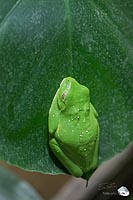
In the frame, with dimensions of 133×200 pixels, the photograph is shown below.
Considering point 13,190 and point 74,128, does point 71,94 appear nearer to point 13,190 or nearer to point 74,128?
point 74,128

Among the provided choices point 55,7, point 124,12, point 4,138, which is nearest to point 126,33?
point 124,12

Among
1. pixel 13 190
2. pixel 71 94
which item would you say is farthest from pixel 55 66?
pixel 13 190

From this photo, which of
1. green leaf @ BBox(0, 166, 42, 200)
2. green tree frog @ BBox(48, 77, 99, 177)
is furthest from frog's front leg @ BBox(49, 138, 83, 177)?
green leaf @ BBox(0, 166, 42, 200)

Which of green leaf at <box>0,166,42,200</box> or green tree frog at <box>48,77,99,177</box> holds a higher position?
green tree frog at <box>48,77,99,177</box>

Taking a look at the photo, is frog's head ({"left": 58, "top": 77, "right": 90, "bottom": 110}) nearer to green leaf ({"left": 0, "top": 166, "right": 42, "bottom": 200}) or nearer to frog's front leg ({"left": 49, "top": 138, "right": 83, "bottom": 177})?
frog's front leg ({"left": 49, "top": 138, "right": 83, "bottom": 177})

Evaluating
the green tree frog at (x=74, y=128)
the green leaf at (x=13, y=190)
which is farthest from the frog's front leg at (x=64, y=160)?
the green leaf at (x=13, y=190)

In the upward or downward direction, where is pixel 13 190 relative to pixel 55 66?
downward

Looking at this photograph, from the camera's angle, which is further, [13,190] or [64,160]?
[13,190]
